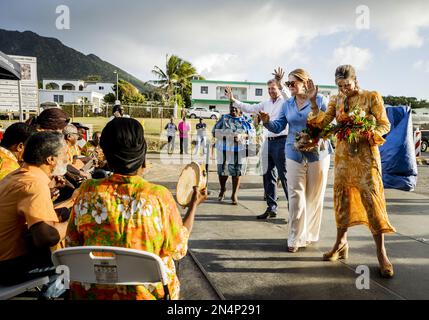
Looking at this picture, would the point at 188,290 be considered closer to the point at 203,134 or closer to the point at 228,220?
the point at 228,220

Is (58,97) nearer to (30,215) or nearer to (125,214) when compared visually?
(30,215)

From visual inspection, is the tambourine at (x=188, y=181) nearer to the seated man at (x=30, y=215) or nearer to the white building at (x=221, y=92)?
the seated man at (x=30, y=215)

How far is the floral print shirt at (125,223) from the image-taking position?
1.83m

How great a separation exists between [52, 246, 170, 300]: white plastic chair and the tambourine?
28.0 inches

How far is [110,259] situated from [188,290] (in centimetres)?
173

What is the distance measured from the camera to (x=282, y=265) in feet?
12.5

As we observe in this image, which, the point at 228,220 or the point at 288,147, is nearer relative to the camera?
the point at 288,147

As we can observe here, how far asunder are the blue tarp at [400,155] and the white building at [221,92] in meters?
55.5

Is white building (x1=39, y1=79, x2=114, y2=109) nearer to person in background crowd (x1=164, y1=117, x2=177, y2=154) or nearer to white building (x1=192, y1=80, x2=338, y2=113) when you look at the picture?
white building (x1=192, y1=80, x2=338, y2=113)

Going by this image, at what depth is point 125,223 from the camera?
1.82 metres

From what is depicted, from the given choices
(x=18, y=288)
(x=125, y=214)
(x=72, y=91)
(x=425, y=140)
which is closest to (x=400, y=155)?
(x=125, y=214)

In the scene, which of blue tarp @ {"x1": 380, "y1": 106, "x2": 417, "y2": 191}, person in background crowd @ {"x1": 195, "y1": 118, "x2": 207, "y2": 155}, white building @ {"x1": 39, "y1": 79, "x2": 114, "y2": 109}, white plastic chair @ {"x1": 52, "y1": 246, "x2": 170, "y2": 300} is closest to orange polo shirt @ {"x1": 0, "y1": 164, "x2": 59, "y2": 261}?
white plastic chair @ {"x1": 52, "y1": 246, "x2": 170, "y2": 300}

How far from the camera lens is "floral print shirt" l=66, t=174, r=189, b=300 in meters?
1.83

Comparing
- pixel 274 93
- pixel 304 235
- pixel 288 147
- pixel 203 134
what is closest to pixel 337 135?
pixel 288 147
